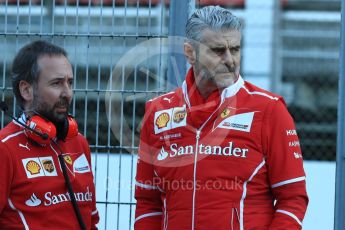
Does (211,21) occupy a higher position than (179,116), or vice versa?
(211,21)

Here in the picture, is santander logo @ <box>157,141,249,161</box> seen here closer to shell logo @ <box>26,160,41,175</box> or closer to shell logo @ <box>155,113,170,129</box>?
shell logo @ <box>155,113,170,129</box>

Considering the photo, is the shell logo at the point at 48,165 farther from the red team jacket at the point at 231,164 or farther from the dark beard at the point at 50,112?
the red team jacket at the point at 231,164

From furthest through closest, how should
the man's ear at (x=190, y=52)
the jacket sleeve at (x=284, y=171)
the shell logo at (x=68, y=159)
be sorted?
the shell logo at (x=68, y=159), the man's ear at (x=190, y=52), the jacket sleeve at (x=284, y=171)

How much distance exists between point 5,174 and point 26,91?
0.42 meters

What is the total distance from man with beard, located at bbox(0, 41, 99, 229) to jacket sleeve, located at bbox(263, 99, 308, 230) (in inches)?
33.1

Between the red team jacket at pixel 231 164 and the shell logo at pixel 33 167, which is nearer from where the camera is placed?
the red team jacket at pixel 231 164

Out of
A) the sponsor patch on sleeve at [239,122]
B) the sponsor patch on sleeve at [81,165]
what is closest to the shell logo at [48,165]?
the sponsor patch on sleeve at [81,165]

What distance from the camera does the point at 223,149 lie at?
318cm

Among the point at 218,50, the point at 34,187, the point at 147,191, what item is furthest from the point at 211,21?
the point at 34,187

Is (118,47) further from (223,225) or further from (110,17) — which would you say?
(223,225)

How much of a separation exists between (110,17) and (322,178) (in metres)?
2.06

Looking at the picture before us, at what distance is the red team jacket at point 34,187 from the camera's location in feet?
10.6

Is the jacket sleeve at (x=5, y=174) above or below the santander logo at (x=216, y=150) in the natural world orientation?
below

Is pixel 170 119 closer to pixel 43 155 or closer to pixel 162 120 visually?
pixel 162 120
